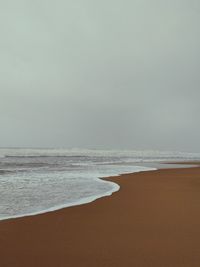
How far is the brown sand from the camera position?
5168 millimetres

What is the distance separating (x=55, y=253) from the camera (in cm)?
545

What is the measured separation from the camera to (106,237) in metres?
6.40

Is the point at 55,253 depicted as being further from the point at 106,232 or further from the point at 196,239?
the point at 196,239

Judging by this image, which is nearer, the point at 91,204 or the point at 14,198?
the point at 91,204

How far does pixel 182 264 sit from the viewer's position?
4.98m

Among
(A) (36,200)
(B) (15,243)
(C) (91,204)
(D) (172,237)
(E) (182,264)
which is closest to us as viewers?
(E) (182,264)

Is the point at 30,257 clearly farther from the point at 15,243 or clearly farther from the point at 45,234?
the point at 45,234

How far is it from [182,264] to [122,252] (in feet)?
3.46

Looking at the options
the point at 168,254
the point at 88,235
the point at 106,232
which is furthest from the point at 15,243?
the point at 168,254

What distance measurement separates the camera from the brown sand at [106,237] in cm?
517

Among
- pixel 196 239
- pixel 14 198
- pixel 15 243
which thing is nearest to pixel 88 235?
pixel 15 243

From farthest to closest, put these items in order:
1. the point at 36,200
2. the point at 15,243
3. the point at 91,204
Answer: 1. the point at 36,200
2. the point at 91,204
3. the point at 15,243

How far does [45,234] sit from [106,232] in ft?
4.19

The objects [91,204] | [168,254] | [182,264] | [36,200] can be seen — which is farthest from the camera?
[36,200]
